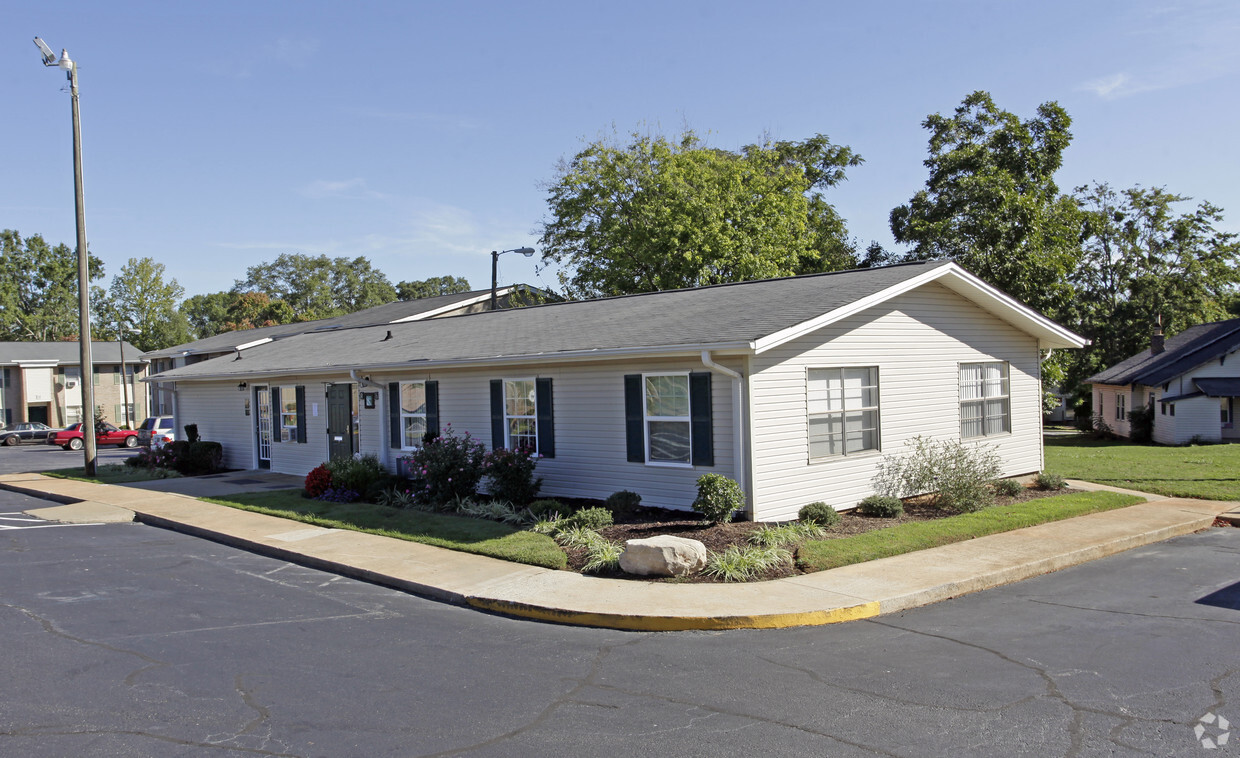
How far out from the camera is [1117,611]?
8.31m

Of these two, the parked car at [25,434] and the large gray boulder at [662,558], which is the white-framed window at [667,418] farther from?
the parked car at [25,434]

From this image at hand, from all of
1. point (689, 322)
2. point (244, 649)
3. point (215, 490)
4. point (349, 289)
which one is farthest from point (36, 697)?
point (349, 289)

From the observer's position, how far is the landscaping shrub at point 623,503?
1294 centimetres

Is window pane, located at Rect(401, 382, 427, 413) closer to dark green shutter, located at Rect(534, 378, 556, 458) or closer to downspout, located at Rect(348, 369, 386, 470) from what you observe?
downspout, located at Rect(348, 369, 386, 470)

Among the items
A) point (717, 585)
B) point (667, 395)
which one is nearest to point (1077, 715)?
point (717, 585)

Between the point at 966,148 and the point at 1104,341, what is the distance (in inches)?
945

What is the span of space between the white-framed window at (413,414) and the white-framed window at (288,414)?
15.1 feet

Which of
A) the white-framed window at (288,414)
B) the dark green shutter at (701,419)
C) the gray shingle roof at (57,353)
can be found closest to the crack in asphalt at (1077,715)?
the dark green shutter at (701,419)

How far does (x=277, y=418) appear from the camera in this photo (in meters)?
22.0

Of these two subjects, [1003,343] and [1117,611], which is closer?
[1117,611]

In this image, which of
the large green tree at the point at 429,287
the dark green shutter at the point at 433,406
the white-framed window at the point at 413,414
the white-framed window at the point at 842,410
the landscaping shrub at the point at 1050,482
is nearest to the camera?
the white-framed window at the point at 842,410

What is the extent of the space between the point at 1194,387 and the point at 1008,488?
77.4ft

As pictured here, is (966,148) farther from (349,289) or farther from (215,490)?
(349,289)

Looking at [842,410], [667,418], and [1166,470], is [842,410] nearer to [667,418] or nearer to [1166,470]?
[667,418]
